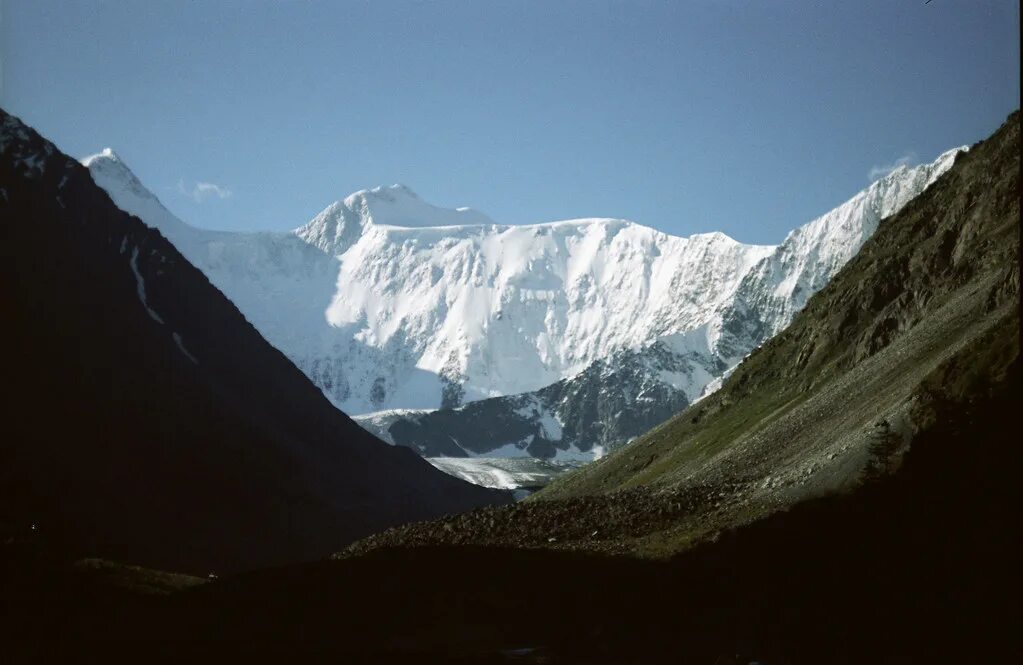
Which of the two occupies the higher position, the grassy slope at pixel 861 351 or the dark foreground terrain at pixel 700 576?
the grassy slope at pixel 861 351

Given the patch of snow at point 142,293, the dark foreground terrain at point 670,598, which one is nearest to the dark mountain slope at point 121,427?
the patch of snow at point 142,293

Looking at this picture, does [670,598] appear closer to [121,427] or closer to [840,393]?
[840,393]

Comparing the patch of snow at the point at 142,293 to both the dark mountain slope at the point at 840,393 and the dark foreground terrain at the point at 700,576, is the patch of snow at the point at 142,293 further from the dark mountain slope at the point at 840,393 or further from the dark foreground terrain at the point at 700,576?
the dark foreground terrain at the point at 700,576

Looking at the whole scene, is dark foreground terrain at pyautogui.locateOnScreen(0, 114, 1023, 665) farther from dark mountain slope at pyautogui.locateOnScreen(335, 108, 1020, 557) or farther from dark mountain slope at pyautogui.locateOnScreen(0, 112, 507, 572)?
dark mountain slope at pyautogui.locateOnScreen(0, 112, 507, 572)

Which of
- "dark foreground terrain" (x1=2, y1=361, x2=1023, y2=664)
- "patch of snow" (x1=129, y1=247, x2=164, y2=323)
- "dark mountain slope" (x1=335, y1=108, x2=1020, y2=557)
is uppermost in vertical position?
"patch of snow" (x1=129, y1=247, x2=164, y2=323)

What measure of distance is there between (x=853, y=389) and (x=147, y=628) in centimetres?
5661

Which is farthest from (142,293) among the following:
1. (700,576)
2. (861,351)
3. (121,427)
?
(700,576)

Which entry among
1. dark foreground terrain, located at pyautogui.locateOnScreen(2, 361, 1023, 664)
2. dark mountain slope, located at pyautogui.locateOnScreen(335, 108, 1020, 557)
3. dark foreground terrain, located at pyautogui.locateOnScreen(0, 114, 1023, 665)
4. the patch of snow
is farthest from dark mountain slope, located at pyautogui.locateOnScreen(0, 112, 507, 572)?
dark foreground terrain, located at pyautogui.locateOnScreen(2, 361, 1023, 664)

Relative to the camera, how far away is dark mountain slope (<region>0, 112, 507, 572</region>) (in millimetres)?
125938

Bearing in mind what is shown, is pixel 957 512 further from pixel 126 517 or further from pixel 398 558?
pixel 126 517

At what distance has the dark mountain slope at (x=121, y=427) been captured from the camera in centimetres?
12594

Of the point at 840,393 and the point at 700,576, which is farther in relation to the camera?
the point at 840,393

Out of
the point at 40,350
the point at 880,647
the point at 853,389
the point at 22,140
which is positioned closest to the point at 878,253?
the point at 853,389

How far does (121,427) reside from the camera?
145250 mm
